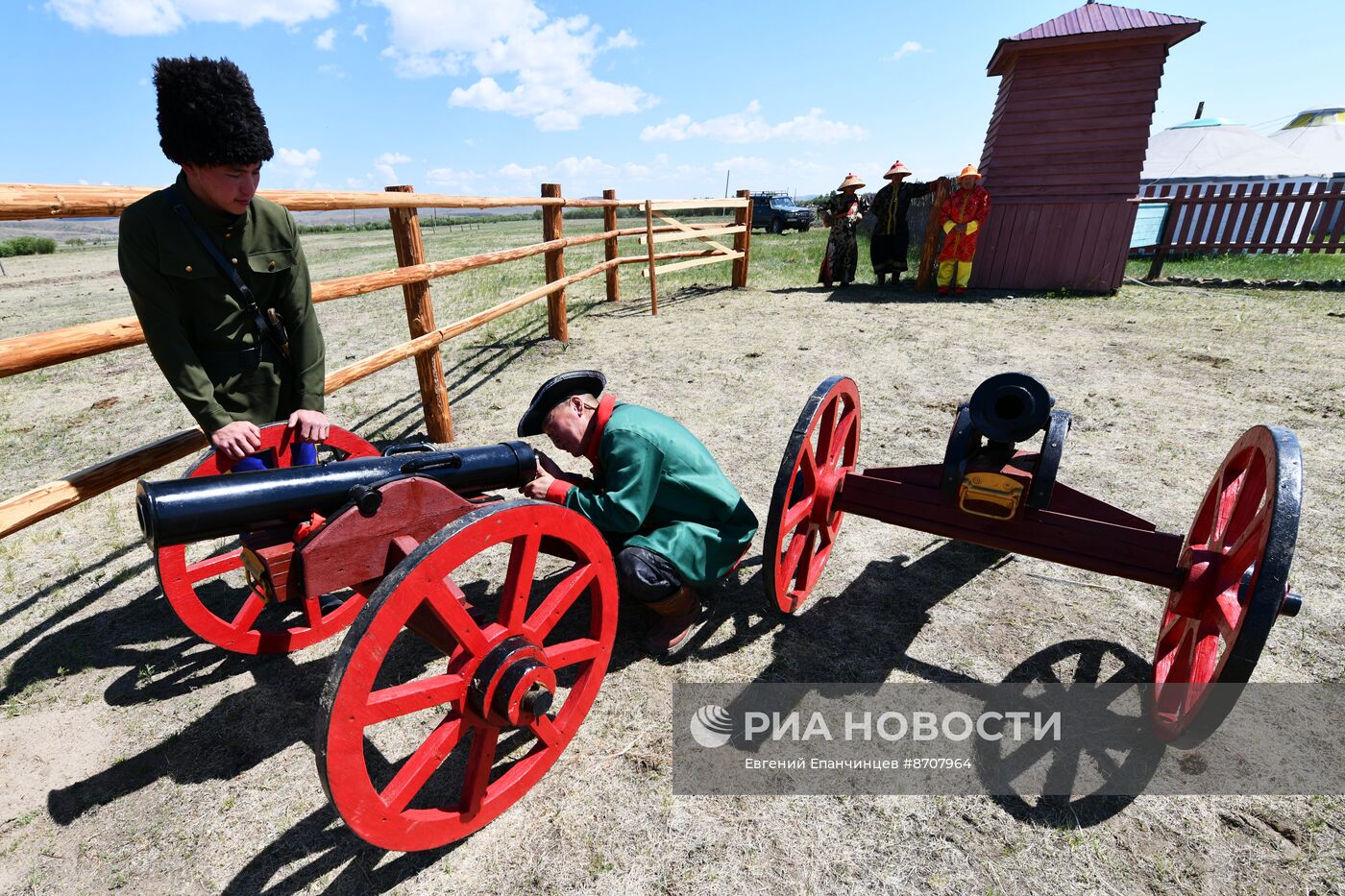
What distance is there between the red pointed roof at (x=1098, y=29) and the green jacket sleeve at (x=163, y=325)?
11.6m

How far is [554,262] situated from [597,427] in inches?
211

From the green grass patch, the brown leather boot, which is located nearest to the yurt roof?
the green grass patch

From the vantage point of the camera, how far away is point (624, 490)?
2.39 m

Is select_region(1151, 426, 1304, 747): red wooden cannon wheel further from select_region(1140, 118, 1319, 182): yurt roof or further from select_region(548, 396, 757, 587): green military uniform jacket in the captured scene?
select_region(1140, 118, 1319, 182): yurt roof

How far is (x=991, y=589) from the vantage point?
304 centimetres

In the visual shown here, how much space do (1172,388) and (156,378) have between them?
10.1m

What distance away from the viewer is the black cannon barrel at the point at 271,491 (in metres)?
1.52

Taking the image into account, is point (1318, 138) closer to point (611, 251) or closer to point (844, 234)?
point (844, 234)

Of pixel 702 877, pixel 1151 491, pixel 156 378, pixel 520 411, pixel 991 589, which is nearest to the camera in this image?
pixel 702 877

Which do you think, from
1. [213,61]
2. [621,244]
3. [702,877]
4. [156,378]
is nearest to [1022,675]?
[702,877]

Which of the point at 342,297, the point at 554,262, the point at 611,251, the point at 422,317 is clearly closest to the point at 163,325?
the point at 342,297

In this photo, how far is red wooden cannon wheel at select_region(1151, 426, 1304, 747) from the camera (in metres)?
1.59

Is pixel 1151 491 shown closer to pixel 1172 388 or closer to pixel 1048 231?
pixel 1172 388

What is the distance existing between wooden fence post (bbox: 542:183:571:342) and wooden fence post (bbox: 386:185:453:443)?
2384mm
